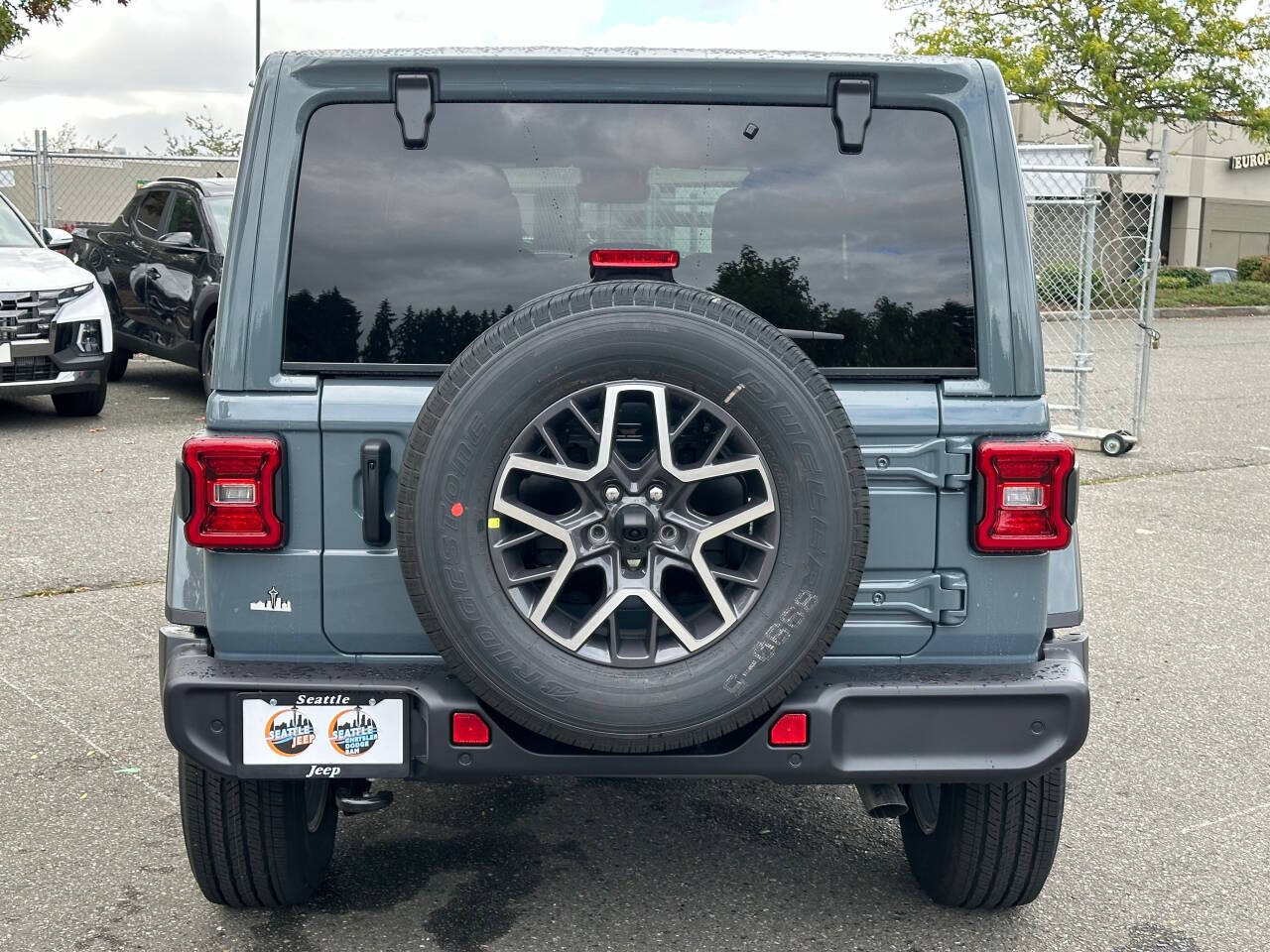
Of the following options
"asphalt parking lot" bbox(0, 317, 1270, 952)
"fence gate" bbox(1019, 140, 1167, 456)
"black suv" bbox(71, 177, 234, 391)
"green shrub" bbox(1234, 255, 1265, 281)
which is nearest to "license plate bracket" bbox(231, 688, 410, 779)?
"asphalt parking lot" bbox(0, 317, 1270, 952)

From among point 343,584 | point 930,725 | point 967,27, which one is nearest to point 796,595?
point 930,725

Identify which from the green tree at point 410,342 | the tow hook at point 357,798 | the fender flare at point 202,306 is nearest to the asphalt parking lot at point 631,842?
the tow hook at point 357,798

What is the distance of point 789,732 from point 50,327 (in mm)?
8377

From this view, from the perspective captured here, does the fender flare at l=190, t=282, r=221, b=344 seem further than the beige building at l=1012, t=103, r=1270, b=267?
No

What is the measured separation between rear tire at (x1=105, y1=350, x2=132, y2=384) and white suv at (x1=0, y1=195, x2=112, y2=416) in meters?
2.12

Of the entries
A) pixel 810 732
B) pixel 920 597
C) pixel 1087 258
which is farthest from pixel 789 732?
pixel 1087 258

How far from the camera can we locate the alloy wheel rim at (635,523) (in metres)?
2.57

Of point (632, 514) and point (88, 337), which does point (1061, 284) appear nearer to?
point (88, 337)

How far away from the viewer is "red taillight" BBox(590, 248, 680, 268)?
276 centimetres

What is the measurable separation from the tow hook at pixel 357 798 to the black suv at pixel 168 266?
288 inches

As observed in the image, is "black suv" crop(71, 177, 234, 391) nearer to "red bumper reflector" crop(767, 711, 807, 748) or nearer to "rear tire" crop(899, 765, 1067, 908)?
"rear tire" crop(899, 765, 1067, 908)

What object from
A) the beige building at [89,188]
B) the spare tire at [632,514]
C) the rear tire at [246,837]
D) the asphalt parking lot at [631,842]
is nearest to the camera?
the spare tire at [632,514]

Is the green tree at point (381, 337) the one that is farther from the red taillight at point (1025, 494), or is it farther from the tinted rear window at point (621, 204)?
the red taillight at point (1025, 494)

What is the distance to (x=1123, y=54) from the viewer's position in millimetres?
28016
